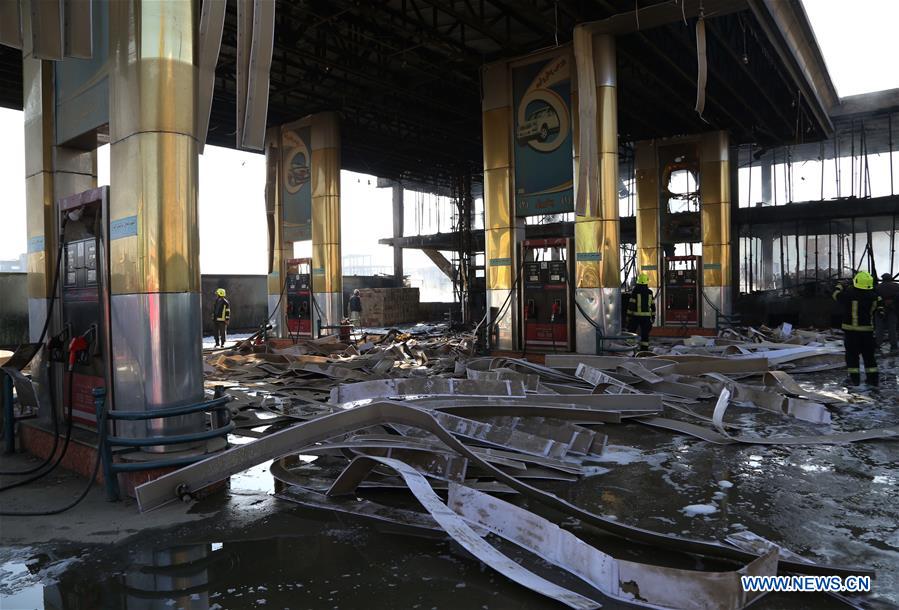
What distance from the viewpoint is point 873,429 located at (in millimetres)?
6832

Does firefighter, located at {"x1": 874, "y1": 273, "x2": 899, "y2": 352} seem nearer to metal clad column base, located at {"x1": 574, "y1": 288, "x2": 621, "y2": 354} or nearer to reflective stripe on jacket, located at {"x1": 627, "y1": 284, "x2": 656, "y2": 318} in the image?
reflective stripe on jacket, located at {"x1": 627, "y1": 284, "x2": 656, "y2": 318}

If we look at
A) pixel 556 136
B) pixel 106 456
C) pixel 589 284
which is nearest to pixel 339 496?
pixel 106 456

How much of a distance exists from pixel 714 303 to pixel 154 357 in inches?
808

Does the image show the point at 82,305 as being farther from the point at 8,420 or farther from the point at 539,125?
the point at 539,125

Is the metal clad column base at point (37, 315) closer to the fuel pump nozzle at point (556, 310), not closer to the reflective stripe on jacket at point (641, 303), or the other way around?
the fuel pump nozzle at point (556, 310)

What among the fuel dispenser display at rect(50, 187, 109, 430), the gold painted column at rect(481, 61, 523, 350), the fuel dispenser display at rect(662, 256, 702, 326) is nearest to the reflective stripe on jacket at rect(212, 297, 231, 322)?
the gold painted column at rect(481, 61, 523, 350)

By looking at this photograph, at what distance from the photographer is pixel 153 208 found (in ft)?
16.3

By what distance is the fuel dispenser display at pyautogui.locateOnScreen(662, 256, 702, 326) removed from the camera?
70.6 ft

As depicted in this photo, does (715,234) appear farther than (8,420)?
Yes

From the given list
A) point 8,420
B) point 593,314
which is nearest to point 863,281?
point 593,314

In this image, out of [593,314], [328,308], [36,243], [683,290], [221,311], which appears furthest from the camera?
[683,290]

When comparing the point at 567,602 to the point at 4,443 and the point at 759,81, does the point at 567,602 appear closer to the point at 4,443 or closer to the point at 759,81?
the point at 4,443

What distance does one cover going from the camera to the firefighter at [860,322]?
365 inches

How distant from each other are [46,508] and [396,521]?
9.55 ft
